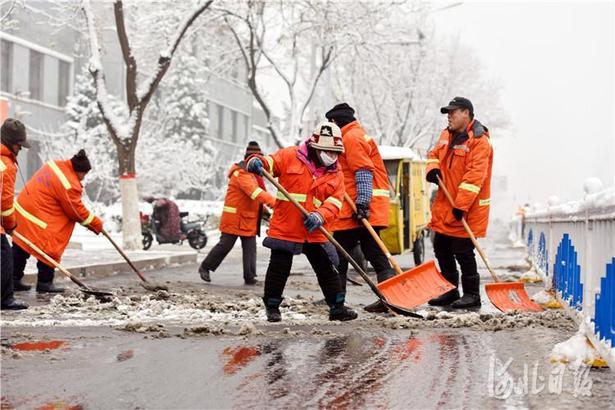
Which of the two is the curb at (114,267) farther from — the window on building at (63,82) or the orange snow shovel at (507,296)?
the window on building at (63,82)

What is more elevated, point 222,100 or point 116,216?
point 222,100

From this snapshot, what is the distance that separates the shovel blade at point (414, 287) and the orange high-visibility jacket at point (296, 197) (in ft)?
2.75

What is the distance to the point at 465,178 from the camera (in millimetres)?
9164

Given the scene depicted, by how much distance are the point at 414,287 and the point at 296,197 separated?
56.0 inches

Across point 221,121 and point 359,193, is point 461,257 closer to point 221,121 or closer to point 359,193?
point 359,193

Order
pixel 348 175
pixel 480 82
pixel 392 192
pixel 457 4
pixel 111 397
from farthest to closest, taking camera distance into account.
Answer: pixel 480 82, pixel 457 4, pixel 392 192, pixel 348 175, pixel 111 397

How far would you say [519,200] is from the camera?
125 meters

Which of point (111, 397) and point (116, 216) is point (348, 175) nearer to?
point (111, 397)

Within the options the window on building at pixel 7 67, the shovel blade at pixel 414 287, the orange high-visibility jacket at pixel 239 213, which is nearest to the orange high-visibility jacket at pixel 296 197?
the shovel blade at pixel 414 287

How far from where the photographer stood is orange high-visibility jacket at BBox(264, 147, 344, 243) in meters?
7.81

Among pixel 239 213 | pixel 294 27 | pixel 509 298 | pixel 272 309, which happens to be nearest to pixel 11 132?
pixel 272 309

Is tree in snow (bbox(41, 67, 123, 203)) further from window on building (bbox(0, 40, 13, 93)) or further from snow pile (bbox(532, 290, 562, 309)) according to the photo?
snow pile (bbox(532, 290, 562, 309))

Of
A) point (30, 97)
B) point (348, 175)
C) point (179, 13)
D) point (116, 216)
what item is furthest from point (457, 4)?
point (348, 175)

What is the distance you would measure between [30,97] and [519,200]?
9605 centimetres
